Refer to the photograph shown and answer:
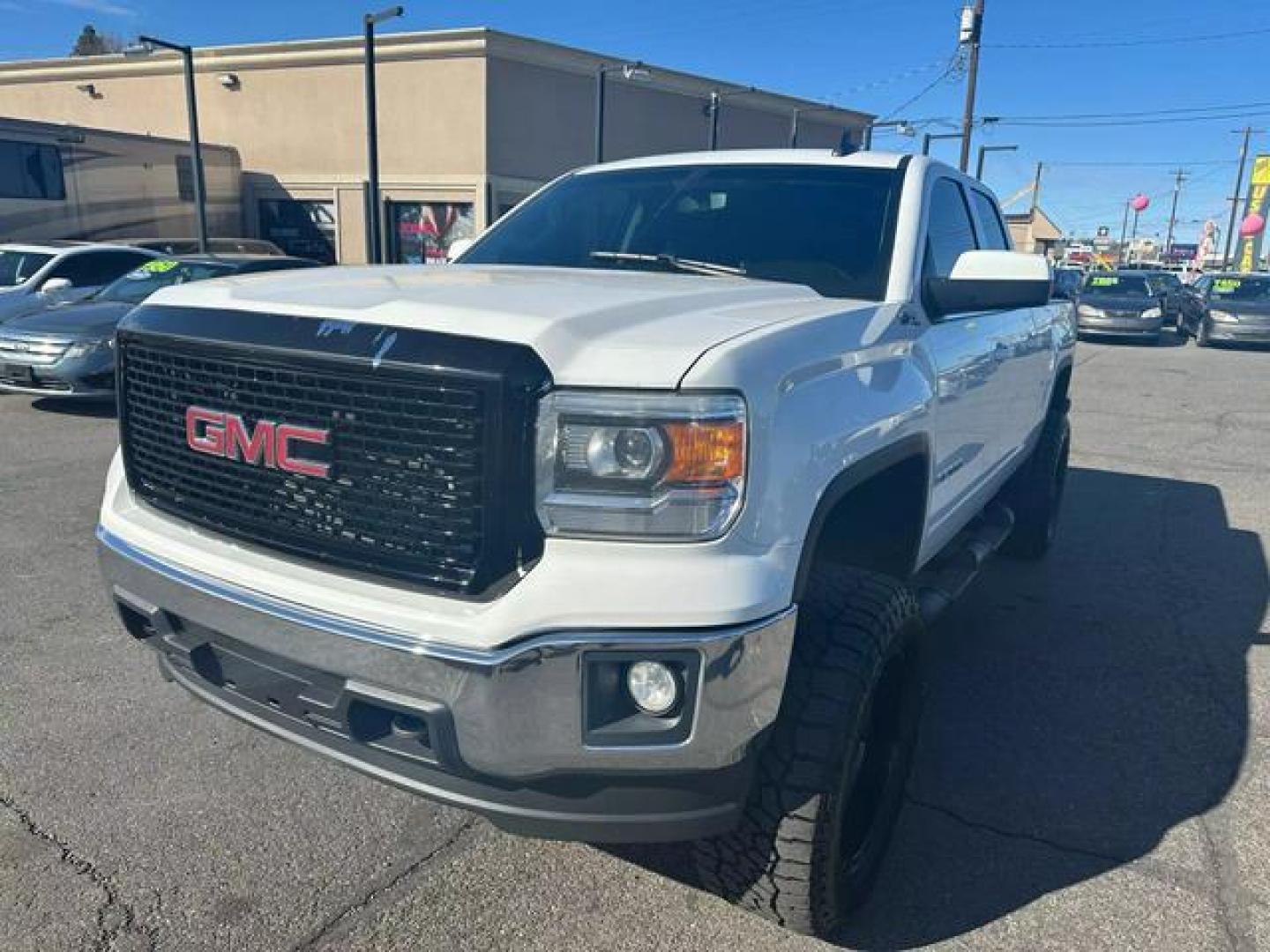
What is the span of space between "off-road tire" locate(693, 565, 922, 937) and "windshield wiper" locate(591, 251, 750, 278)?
118 centimetres

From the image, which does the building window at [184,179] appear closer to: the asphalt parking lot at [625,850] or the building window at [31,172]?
the building window at [31,172]

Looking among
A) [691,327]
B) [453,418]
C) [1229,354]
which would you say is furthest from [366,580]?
[1229,354]

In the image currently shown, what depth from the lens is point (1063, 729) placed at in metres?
3.46

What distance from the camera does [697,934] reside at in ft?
7.71

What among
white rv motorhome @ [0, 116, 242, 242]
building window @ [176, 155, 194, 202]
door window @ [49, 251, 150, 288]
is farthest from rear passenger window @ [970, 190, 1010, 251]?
building window @ [176, 155, 194, 202]

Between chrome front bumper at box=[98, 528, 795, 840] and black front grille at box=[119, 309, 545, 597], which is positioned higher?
black front grille at box=[119, 309, 545, 597]

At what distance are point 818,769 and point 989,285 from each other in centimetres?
151

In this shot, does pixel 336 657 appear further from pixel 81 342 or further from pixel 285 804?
pixel 81 342

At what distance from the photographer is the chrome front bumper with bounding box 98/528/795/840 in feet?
5.94

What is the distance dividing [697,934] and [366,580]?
1184mm

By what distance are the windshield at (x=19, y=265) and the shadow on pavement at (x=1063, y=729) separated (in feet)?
38.3

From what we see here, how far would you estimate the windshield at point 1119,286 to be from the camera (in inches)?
Result: 844

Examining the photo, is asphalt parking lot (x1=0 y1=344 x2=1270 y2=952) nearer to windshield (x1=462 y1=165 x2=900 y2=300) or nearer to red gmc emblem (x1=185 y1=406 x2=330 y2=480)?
red gmc emblem (x1=185 y1=406 x2=330 y2=480)

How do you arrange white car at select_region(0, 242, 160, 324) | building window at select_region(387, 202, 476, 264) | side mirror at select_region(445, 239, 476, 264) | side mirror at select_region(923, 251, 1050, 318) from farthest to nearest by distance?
building window at select_region(387, 202, 476, 264) < white car at select_region(0, 242, 160, 324) < side mirror at select_region(445, 239, 476, 264) < side mirror at select_region(923, 251, 1050, 318)
